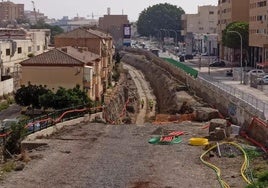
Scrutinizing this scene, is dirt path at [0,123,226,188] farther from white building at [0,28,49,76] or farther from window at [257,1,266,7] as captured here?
window at [257,1,266,7]

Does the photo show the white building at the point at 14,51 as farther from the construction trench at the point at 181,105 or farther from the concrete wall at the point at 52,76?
the construction trench at the point at 181,105

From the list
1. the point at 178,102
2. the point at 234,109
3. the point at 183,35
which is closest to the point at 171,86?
the point at 178,102

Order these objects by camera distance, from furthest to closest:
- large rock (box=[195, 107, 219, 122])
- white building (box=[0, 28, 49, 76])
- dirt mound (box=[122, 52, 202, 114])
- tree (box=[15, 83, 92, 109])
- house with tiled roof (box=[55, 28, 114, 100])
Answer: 1. white building (box=[0, 28, 49, 76])
2. house with tiled roof (box=[55, 28, 114, 100])
3. dirt mound (box=[122, 52, 202, 114])
4. large rock (box=[195, 107, 219, 122])
5. tree (box=[15, 83, 92, 109])

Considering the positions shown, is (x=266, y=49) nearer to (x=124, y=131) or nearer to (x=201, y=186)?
(x=124, y=131)

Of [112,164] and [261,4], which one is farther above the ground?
[261,4]

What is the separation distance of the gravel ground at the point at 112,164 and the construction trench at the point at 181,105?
333 centimetres

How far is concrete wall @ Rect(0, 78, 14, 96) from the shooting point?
187 feet

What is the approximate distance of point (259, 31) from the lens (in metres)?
90.9

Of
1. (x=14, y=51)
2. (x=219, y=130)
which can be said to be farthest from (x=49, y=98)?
(x=14, y=51)

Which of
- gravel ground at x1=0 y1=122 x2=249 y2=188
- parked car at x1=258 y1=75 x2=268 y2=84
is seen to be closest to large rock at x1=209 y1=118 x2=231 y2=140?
gravel ground at x1=0 y1=122 x2=249 y2=188

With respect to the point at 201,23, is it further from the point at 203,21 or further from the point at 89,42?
the point at 89,42

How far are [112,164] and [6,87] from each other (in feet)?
109

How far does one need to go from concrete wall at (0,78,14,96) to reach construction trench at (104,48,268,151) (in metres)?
9.61

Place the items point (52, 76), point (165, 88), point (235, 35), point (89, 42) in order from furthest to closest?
1. point (235, 35)
2. point (165, 88)
3. point (89, 42)
4. point (52, 76)
